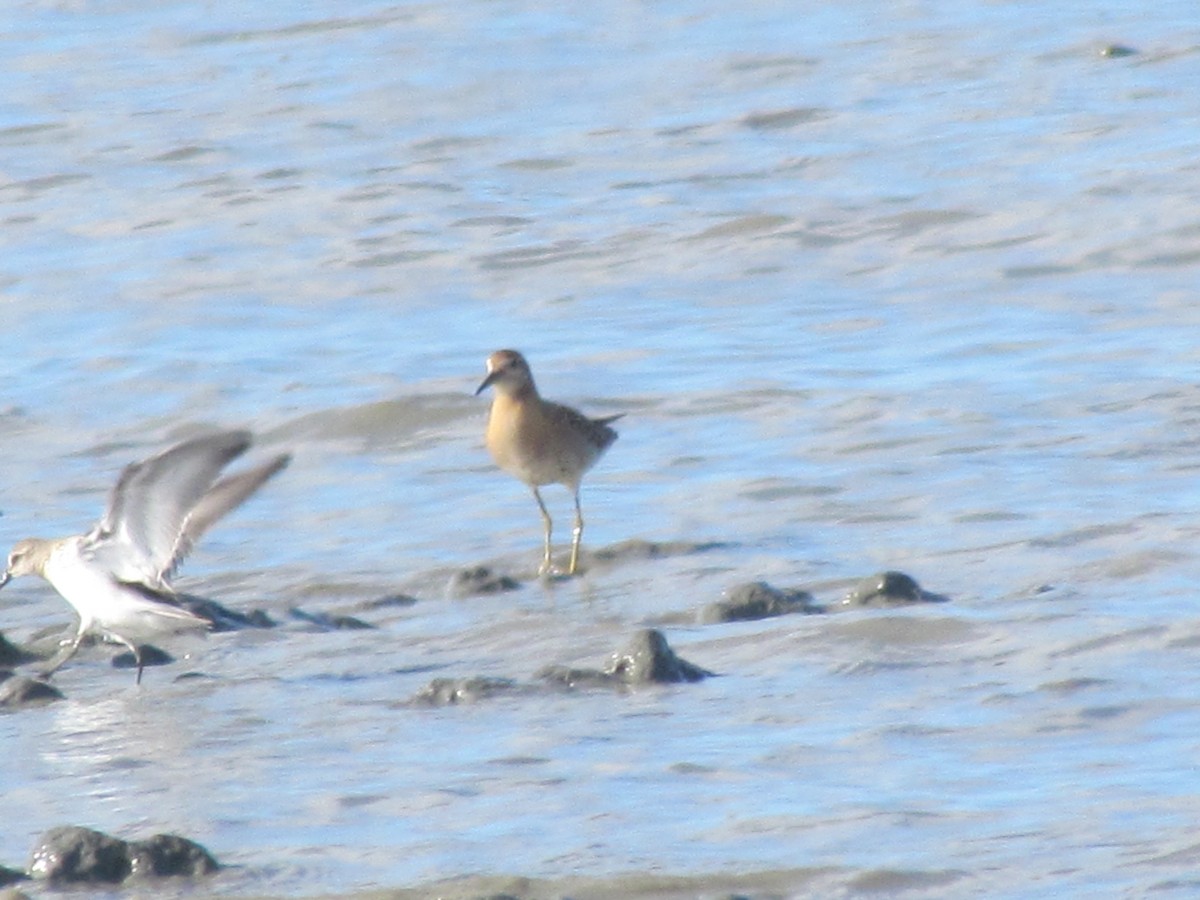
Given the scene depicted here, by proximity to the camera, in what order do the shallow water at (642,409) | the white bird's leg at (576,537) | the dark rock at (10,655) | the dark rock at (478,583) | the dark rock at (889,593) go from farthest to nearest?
the white bird's leg at (576,537)
the dark rock at (478,583)
the dark rock at (10,655)
the dark rock at (889,593)
the shallow water at (642,409)

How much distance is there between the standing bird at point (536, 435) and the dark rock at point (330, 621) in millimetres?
1465

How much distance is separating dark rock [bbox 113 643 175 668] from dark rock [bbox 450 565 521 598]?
1.20 m

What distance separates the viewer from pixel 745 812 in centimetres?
686

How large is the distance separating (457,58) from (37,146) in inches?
146

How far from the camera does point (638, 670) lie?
26.9 feet

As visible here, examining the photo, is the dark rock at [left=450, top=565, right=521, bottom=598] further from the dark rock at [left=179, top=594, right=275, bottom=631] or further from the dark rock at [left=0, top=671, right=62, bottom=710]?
the dark rock at [left=0, top=671, right=62, bottom=710]

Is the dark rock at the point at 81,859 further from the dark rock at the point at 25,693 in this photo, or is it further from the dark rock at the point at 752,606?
the dark rock at the point at 752,606

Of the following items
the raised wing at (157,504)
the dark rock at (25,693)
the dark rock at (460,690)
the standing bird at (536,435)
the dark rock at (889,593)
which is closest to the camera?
the dark rock at (460,690)

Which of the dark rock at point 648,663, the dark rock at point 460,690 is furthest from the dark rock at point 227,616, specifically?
the dark rock at point 648,663

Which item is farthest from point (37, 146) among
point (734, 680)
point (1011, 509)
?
point (734, 680)

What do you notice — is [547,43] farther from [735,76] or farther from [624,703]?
[624,703]

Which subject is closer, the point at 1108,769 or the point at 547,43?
the point at 1108,769

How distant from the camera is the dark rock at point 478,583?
10.0 metres

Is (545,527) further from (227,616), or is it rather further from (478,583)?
(227,616)
